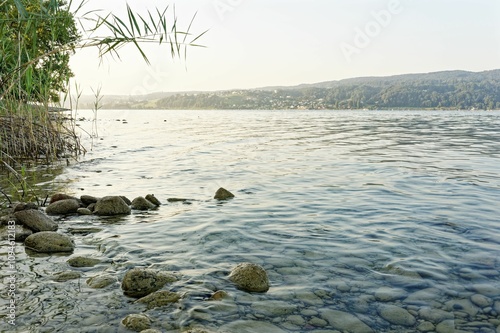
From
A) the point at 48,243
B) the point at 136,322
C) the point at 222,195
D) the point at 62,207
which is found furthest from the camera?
the point at 222,195

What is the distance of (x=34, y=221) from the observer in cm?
928

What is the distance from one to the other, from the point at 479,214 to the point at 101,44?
1012 centimetres

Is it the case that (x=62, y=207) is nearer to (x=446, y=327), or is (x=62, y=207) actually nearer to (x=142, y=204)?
(x=142, y=204)

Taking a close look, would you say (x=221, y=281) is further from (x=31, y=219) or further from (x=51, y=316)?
(x=31, y=219)

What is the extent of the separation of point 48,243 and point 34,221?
1.43m

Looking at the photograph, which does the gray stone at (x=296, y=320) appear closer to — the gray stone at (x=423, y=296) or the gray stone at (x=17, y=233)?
the gray stone at (x=423, y=296)

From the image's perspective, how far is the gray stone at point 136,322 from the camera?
513 cm

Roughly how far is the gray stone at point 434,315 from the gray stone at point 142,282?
3834 mm

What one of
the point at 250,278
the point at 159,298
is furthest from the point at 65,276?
the point at 250,278

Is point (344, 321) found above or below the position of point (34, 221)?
below

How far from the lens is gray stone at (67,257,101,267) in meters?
7.37

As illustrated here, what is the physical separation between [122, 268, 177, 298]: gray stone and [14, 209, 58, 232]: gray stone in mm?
3919

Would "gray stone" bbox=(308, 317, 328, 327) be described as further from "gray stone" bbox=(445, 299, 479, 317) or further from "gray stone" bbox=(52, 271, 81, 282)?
"gray stone" bbox=(52, 271, 81, 282)

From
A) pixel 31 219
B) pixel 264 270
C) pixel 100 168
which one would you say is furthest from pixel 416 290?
pixel 100 168
